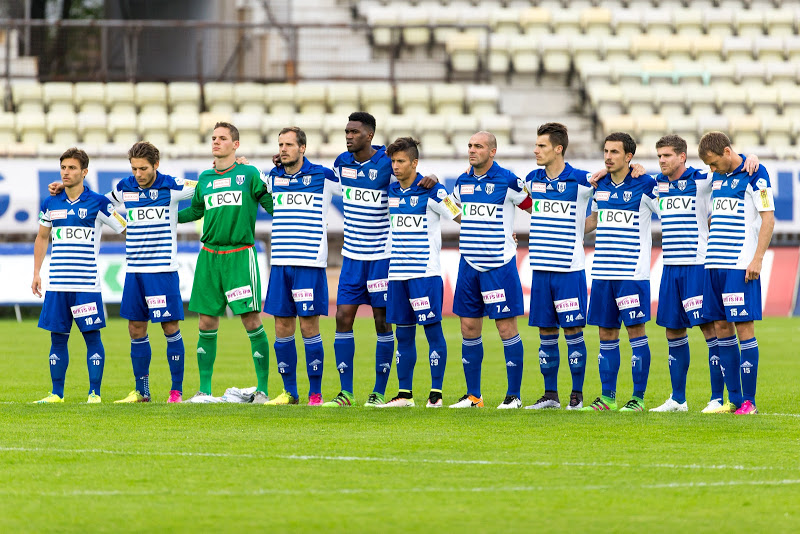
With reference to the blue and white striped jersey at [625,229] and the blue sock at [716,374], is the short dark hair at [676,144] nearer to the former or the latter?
the blue and white striped jersey at [625,229]

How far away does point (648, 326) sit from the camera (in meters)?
20.0

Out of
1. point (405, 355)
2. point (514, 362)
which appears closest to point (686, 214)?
point (514, 362)

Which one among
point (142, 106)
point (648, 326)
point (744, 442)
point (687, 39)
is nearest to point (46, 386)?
point (744, 442)

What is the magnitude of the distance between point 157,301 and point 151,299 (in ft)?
0.17

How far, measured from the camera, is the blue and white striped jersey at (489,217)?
32.8 feet

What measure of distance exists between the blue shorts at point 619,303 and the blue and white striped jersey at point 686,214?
1.18 feet

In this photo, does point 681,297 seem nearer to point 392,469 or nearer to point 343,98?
point 392,469

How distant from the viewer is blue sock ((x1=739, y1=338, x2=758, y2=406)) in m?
9.45

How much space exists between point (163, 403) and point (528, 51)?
1863cm

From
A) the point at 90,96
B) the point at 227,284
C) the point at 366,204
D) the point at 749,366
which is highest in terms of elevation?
the point at 90,96

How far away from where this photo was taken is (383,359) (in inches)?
399

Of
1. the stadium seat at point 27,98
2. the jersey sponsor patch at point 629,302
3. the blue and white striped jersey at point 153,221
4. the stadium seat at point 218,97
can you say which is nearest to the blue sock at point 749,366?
the jersey sponsor patch at point 629,302

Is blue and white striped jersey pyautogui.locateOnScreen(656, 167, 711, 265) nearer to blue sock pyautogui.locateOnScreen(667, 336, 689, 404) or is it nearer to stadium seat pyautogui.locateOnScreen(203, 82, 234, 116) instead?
blue sock pyautogui.locateOnScreen(667, 336, 689, 404)

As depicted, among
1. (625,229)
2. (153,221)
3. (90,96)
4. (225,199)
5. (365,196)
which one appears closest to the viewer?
(625,229)
